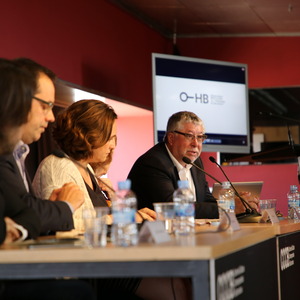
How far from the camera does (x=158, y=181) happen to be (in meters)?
4.38

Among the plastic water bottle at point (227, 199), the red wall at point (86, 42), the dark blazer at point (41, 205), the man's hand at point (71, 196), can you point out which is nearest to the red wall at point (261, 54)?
the red wall at point (86, 42)

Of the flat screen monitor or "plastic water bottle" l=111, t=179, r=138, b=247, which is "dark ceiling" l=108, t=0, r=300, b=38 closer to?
the flat screen monitor

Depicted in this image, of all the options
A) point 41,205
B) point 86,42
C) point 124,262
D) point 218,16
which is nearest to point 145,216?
point 41,205

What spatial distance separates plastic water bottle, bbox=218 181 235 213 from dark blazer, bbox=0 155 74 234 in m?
1.22

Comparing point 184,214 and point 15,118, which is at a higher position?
point 15,118

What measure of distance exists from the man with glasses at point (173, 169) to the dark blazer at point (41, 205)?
5.48ft

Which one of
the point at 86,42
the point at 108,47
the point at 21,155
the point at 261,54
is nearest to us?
the point at 21,155

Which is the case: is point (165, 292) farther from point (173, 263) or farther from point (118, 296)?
point (173, 263)

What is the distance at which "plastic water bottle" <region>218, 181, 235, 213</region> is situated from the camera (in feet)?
11.9

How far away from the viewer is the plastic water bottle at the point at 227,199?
3642 millimetres

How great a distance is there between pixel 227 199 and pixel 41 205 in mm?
1485

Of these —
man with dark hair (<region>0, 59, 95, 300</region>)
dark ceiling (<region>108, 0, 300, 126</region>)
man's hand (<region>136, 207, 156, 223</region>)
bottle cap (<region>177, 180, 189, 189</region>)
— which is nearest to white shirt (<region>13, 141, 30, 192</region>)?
man with dark hair (<region>0, 59, 95, 300</region>)

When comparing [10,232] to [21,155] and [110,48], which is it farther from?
[110,48]

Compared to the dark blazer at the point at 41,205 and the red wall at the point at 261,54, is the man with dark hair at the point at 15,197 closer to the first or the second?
the dark blazer at the point at 41,205
